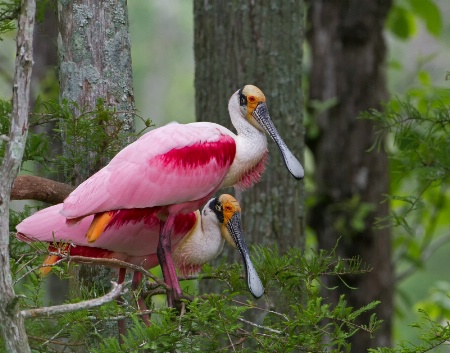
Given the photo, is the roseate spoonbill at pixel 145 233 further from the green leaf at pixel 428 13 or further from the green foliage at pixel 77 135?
the green leaf at pixel 428 13

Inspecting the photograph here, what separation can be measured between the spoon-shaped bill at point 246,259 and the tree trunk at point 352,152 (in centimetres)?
338

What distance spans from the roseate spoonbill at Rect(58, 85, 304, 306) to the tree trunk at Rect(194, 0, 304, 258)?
1804mm

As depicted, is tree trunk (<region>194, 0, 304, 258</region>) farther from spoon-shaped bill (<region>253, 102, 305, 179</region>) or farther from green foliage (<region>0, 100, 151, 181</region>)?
spoon-shaped bill (<region>253, 102, 305, 179</region>)

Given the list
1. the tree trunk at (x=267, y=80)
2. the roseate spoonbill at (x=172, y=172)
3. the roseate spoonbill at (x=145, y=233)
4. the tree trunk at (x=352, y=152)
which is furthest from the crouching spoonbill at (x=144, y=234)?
the tree trunk at (x=352, y=152)

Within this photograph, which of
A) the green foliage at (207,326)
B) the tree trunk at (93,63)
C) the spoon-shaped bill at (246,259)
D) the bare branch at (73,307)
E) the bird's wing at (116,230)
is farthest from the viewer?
the tree trunk at (93,63)

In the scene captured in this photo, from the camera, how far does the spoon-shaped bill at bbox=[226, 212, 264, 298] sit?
12.6 ft

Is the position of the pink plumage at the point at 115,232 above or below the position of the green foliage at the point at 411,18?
below

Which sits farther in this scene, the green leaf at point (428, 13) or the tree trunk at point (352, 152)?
the tree trunk at point (352, 152)

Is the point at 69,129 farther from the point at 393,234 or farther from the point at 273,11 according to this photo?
the point at 393,234

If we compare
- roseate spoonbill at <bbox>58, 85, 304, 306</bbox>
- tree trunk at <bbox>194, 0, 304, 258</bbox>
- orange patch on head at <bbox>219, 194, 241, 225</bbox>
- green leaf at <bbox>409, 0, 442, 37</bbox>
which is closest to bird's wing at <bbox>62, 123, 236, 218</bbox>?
roseate spoonbill at <bbox>58, 85, 304, 306</bbox>

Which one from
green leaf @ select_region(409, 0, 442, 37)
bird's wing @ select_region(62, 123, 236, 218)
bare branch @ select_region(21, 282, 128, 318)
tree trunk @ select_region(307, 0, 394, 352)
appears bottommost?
tree trunk @ select_region(307, 0, 394, 352)

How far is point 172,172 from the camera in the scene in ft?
13.7

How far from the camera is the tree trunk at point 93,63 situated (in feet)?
15.1

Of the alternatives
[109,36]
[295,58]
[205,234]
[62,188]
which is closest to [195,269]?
[205,234]
